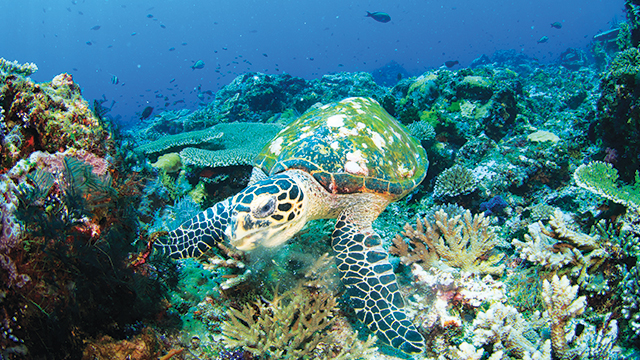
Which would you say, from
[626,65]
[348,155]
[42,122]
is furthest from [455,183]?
[42,122]

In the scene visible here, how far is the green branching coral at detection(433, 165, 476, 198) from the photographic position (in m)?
3.88

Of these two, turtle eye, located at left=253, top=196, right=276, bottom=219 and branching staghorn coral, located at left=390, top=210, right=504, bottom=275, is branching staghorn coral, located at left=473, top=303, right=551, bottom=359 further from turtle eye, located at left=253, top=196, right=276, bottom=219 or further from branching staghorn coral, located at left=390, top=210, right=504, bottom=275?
turtle eye, located at left=253, top=196, right=276, bottom=219

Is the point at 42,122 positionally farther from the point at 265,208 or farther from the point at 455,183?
the point at 455,183

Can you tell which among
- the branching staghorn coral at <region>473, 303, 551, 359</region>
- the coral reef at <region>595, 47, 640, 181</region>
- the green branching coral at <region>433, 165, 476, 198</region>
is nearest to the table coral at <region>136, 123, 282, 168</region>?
the green branching coral at <region>433, 165, 476, 198</region>

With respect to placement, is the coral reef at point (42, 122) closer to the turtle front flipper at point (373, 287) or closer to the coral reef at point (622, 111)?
the turtle front flipper at point (373, 287)

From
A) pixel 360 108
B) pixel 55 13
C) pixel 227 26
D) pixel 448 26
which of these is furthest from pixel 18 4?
pixel 448 26

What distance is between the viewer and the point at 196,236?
8.27 feet

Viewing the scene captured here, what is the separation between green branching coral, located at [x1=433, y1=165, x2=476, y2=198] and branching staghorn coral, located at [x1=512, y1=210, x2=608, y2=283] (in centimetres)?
144

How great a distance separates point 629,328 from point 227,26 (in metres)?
154

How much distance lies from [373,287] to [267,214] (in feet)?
3.49

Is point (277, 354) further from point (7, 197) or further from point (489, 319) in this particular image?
point (7, 197)

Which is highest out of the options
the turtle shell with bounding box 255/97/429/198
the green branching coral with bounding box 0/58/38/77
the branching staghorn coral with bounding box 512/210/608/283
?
the green branching coral with bounding box 0/58/38/77

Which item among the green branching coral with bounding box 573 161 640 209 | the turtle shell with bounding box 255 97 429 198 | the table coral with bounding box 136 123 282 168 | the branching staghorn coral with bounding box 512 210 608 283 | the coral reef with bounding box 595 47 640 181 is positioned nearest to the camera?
the branching staghorn coral with bounding box 512 210 608 283

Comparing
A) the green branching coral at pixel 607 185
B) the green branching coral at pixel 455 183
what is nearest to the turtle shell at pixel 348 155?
the green branching coral at pixel 455 183
